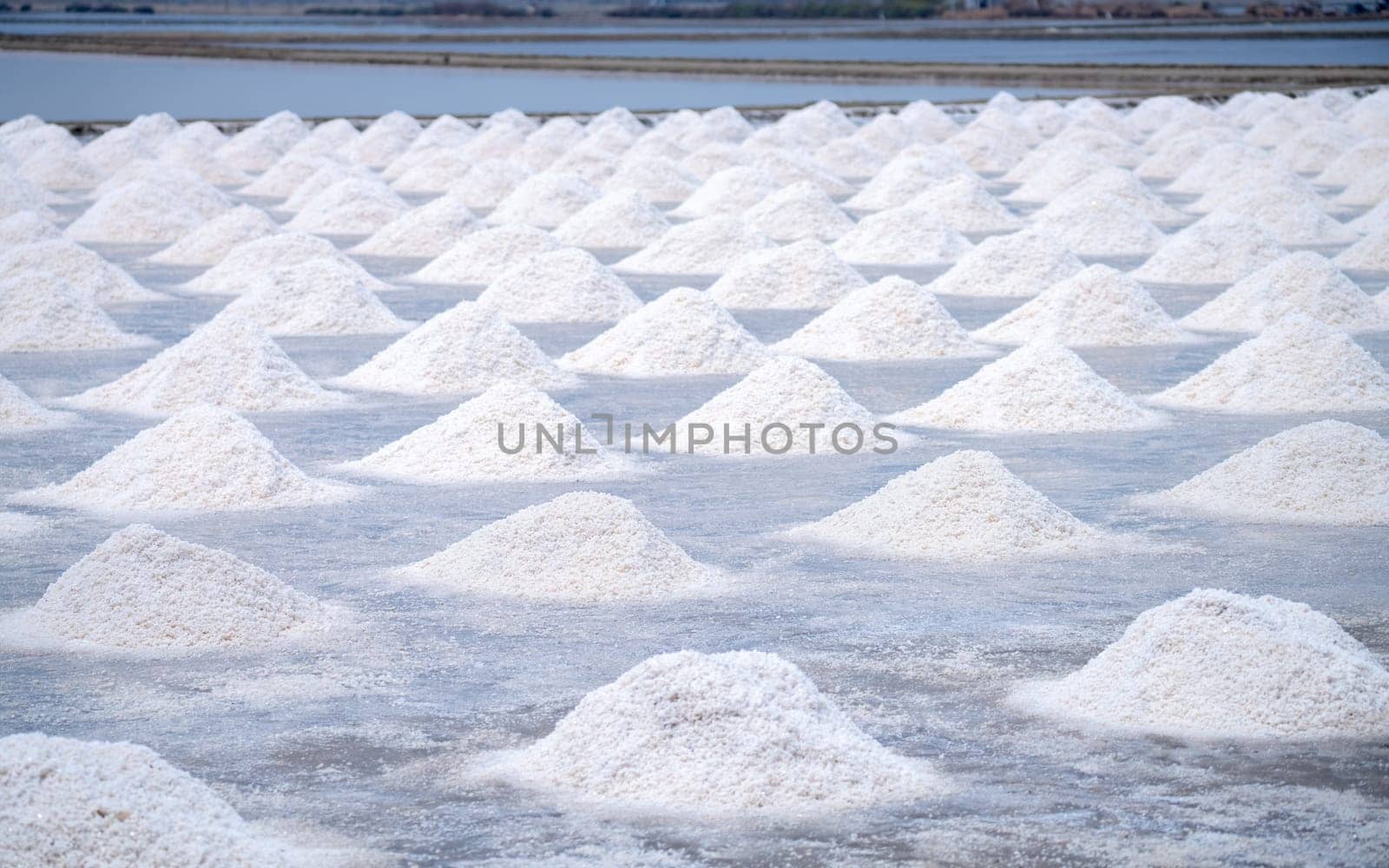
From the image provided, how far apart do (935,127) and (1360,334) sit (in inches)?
541

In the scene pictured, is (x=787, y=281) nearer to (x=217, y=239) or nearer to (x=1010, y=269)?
(x=1010, y=269)

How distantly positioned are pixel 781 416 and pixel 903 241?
665 centimetres

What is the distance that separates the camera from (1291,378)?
9.06 meters

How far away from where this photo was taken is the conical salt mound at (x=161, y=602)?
214 inches

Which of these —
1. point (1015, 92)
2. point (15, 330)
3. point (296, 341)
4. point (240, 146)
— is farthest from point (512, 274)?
point (1015, 92)

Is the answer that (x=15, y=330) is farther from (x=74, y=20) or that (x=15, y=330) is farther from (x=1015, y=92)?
(x=74, y=20)

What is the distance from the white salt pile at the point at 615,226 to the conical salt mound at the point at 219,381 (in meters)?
6.20

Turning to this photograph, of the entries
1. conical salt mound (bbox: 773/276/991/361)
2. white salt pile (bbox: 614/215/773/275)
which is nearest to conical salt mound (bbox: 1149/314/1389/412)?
conical salt mound (bbox: 773/276/991/361)

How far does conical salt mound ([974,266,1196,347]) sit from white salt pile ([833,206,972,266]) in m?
3.26

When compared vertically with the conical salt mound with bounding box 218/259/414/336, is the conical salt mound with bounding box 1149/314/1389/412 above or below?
below

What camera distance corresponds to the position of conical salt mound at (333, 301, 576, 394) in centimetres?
948

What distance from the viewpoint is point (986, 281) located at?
13.0m

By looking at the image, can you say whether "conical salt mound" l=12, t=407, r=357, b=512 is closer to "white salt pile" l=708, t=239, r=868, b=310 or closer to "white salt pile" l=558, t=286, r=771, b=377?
"white salt pile" l=558, t=286, r=771, b=377

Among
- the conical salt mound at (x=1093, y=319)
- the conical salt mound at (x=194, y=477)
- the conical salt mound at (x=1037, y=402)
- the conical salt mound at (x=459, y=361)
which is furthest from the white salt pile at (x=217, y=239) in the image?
the conical salt mound at (x=194, y=477)
